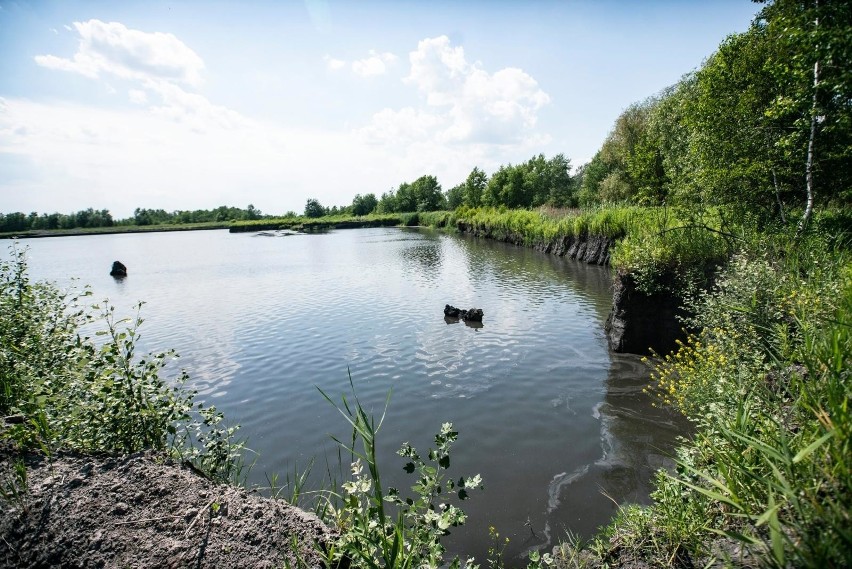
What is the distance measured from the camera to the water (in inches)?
230

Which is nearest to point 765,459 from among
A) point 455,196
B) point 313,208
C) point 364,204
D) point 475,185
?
point 475,185

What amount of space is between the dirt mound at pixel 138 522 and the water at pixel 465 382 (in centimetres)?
289

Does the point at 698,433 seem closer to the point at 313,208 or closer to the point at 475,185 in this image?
the point at 475,185

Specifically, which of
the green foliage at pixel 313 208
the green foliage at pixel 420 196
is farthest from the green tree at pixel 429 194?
the green foliage at pixel 313 208

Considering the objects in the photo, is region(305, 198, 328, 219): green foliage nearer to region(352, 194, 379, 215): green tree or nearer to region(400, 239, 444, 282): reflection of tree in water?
region(352, 194, 379, 215): green tree

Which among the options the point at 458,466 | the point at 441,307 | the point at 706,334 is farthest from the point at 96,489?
the point at 441,307

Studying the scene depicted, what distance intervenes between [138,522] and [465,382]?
7488mm

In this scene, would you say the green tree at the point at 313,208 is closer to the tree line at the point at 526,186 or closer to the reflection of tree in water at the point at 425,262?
the tree line at the point at 526,186

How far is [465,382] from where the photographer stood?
960 centimetres

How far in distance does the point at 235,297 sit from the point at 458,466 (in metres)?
18.1

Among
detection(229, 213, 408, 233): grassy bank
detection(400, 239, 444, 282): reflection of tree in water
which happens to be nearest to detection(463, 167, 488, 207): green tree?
detection(229, 213, 408, 233): grassy bank

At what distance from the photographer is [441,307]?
16.9 metres

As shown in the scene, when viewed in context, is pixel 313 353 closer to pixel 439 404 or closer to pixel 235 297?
pixel 439 404

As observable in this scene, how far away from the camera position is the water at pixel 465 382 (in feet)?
19.2
